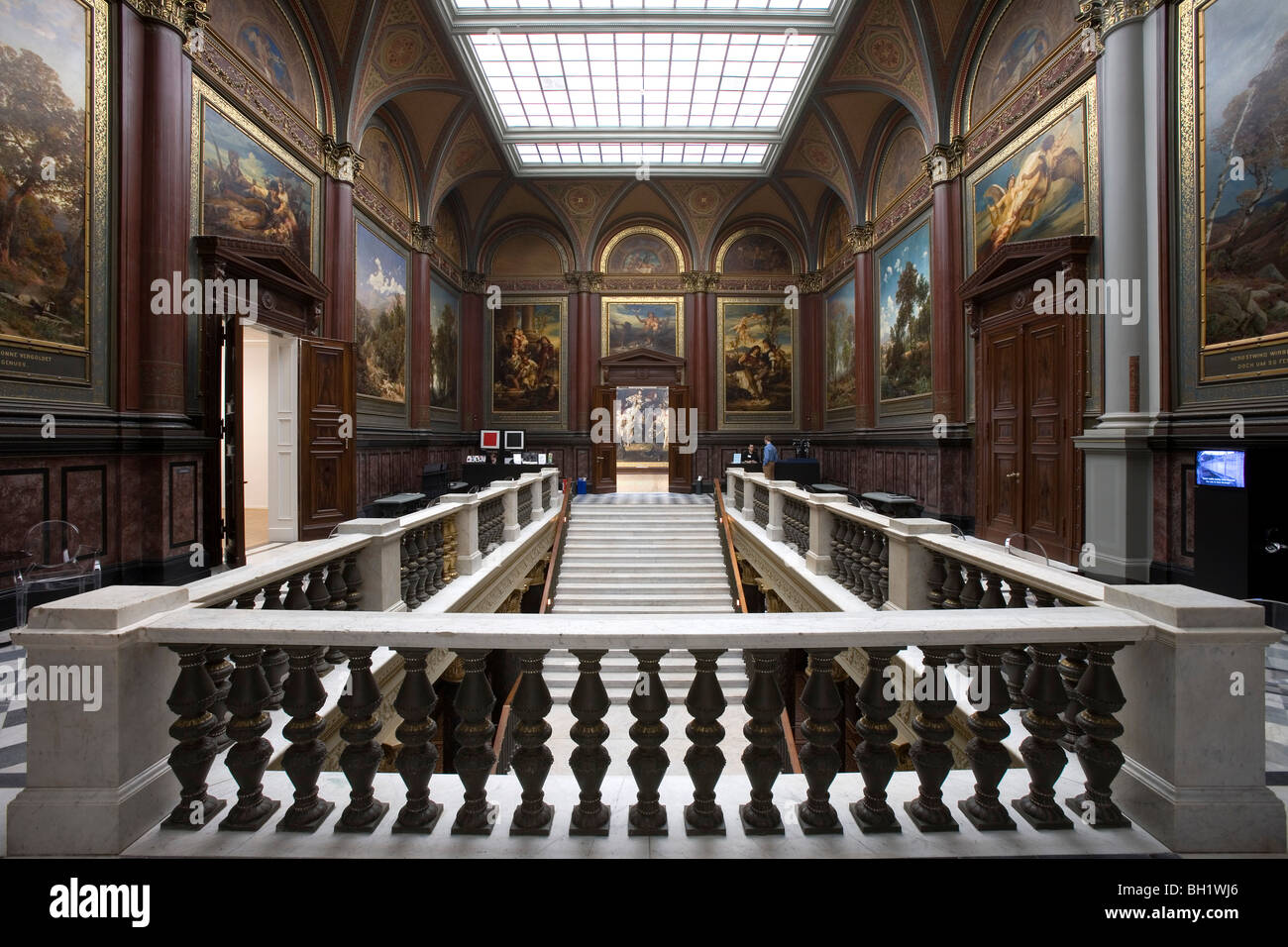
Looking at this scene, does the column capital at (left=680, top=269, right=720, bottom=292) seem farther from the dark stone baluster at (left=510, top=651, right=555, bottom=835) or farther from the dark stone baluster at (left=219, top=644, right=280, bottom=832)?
the dark stone baluster at (left=219, top=644, right=280, bottom=832)

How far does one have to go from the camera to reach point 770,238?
1934 centimetres

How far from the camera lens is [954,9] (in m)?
10.4

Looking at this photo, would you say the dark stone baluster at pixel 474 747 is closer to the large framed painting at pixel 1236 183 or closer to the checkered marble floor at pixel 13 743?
the checkered marble floor at pixel 13 743

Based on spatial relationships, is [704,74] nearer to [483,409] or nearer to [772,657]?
[483,409]

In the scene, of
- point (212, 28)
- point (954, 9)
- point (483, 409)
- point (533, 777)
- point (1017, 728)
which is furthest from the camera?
point (483, 409)

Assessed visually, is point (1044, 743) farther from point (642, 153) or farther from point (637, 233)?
point (637, 233)

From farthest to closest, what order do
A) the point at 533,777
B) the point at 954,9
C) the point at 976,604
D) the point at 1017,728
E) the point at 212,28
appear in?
the point at 954,9, the point at 212,28, the point at 976,604, the point at 1017,728, the point at 533,777

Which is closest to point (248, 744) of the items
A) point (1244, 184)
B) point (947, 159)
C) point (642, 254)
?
point (1244, 184)

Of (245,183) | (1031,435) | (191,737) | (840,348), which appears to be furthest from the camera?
(840,348)

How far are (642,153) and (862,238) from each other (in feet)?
20.9

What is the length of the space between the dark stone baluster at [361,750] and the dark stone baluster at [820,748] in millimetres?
1403

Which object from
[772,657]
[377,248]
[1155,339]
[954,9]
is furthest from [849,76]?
[772,657]

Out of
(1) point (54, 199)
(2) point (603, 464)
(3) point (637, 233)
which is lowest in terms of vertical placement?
(2) point (603, 464)

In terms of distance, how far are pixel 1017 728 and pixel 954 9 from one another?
1212cm
